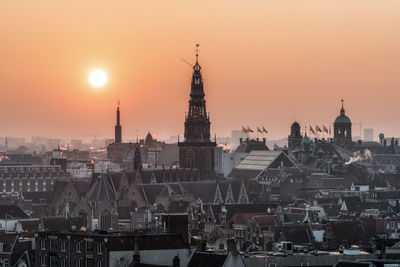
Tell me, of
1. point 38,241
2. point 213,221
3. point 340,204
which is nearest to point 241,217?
point 213,221

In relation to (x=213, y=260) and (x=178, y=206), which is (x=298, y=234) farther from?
(x=213, y=260)

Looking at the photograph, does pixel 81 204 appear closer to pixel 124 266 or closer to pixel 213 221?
pixel 213 221

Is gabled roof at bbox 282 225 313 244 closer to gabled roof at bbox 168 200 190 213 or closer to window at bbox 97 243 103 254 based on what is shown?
gabled roof at bbox 168 200 190 213

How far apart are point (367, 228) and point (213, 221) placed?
18.8 meters

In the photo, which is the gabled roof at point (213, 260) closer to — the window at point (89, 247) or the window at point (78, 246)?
the window at point (89, 247)

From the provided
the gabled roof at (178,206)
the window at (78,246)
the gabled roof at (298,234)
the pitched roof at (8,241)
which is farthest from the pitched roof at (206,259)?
the gabled roof at (178,206)

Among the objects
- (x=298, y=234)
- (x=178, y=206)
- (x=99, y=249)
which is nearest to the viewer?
(x=99, y=249)

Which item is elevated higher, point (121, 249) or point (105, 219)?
point (105, 219)

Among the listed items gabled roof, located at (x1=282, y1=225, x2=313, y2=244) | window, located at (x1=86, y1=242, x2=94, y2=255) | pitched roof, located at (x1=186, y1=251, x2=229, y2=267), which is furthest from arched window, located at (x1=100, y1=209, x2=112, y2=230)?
pitched roof, located at (x1=186, y1=251, x2=229, y2=267)

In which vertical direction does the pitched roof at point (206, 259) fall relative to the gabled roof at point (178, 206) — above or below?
→ below

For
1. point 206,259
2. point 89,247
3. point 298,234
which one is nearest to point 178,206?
point 298,234

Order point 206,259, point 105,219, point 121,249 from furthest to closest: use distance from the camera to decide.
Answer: point 105,219 → point 121,249 → point 206,259

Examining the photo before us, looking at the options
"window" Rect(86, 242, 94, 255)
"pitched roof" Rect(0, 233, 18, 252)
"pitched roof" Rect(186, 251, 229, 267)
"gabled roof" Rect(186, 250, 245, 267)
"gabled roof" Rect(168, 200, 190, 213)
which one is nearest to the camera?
"gabled roof" Rect(186, 250, 245, 267)

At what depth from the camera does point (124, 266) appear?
88438mm
